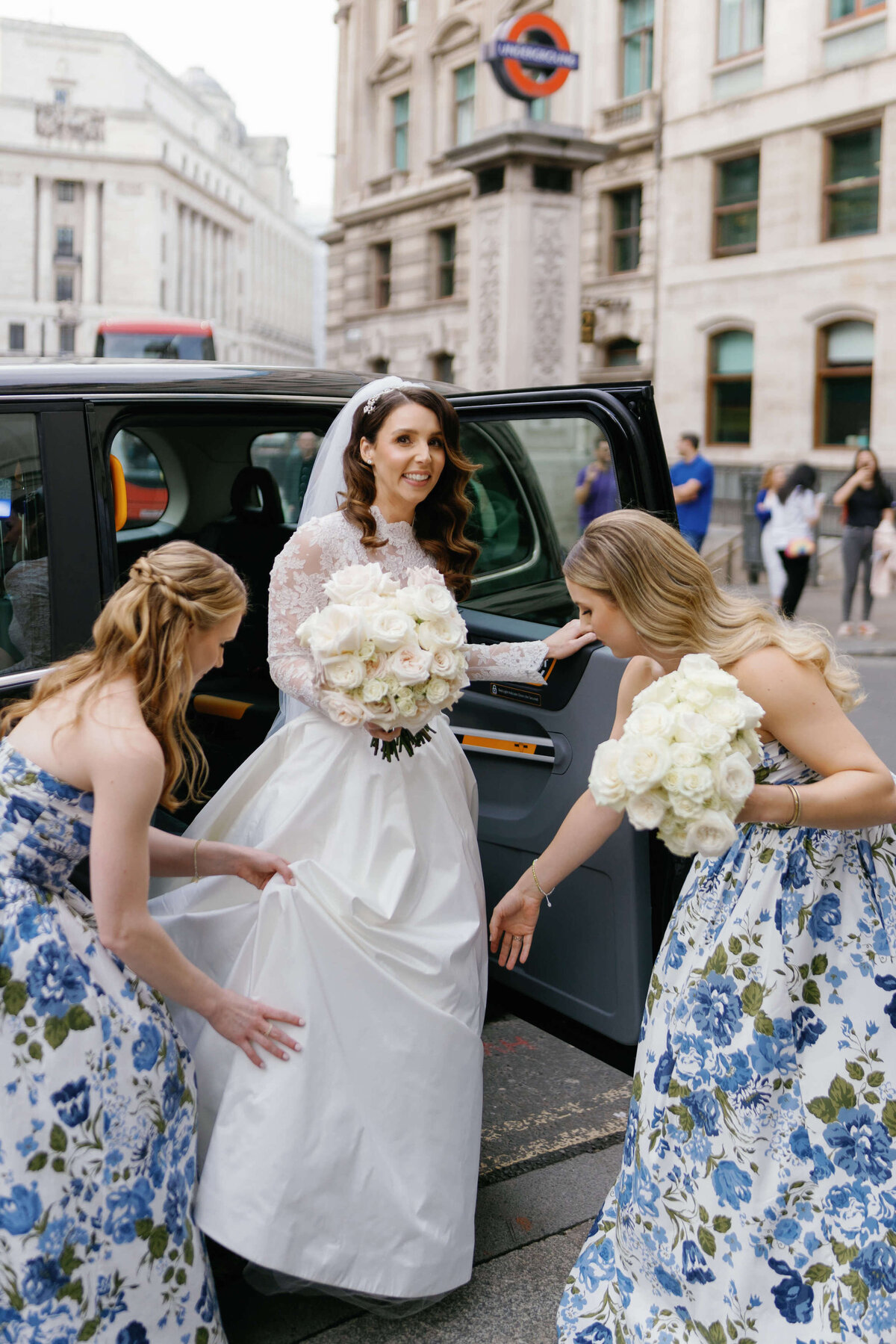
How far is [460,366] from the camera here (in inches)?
1147

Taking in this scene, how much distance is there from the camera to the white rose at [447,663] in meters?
2.51

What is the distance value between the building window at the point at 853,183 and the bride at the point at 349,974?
19683 millimetres

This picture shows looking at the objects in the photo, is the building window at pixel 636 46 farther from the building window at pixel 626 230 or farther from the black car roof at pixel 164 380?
the black car roof at pixel 164 380

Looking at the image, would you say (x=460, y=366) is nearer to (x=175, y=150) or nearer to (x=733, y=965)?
(x=733, y=965)

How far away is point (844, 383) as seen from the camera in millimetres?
20469

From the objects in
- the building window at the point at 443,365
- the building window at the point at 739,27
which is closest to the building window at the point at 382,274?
the building window at the point at 443,365

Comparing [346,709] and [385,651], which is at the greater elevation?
[385,651]

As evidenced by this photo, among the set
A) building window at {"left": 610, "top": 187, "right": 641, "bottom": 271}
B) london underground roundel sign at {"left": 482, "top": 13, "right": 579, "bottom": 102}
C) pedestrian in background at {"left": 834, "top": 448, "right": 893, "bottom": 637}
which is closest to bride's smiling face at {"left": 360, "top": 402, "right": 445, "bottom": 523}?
pedestrian in background at {"left": 834, "top": 448, "right": 893, "bottom": 637}

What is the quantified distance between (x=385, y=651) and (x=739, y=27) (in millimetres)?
23542

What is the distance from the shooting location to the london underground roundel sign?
1639 centimetres

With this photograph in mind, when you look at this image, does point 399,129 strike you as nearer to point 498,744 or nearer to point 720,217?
point 720,217

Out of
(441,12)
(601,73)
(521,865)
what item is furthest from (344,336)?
(521,865)

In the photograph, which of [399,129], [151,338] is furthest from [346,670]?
[399,129]

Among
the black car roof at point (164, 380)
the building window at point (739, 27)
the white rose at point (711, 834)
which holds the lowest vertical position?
the white rose at point (711, 834)
